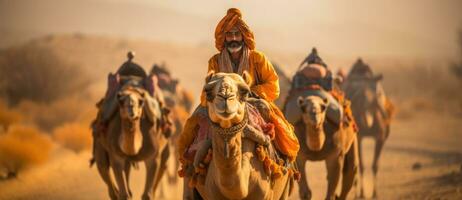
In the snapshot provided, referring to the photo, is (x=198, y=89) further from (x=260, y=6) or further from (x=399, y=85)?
(x=260, y=6)

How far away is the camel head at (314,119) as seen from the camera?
36.0 feet

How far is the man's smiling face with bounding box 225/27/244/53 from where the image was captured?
8102 millimetres

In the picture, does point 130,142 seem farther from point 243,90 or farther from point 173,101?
point 173,101

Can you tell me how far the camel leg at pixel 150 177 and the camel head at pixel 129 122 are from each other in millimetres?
529

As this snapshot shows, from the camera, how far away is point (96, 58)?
60.5 m

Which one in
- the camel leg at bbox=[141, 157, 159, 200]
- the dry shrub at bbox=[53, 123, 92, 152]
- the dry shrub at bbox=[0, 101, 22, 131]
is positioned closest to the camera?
the camel leg at bbox=[141, 157, 159, 200]

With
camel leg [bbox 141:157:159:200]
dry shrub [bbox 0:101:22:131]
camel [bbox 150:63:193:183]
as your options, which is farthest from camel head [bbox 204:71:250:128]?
dry shrub [bbox 0:101:22:131]

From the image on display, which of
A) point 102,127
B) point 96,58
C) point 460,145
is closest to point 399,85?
point 96,58

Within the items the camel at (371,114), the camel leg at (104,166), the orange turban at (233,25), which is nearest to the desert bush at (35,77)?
the camel at (371,114)

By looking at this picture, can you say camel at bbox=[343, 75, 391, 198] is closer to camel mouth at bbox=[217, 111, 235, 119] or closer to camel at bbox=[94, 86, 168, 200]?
camel at bbox=[94, 86, 168, 200]

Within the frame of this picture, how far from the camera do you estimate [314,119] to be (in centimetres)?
1091

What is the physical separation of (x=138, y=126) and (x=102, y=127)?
540 millimetres

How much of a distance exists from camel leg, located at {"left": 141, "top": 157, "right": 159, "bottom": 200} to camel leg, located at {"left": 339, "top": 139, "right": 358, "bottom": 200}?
106 inches

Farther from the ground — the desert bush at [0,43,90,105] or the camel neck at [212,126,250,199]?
the desert bush at [0,43,90,105]
